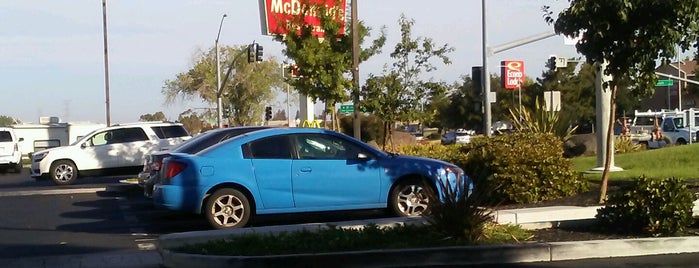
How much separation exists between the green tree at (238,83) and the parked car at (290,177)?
2037 inches

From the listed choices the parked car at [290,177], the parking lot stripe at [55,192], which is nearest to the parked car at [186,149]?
the parked car at [290,177]

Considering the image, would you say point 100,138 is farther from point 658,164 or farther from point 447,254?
point 447,254

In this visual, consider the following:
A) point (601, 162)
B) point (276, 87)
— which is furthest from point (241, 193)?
point (276, 87)

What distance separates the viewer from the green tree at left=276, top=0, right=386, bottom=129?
2125 cm

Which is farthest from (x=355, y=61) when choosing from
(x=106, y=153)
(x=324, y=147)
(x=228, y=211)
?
(x=228, y=211)

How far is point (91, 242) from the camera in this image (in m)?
11.1

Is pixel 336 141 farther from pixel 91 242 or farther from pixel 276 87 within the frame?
pixel 276 87

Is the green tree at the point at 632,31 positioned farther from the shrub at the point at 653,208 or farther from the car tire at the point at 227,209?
the car tire at the point at 227,209

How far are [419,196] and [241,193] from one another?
103 inches

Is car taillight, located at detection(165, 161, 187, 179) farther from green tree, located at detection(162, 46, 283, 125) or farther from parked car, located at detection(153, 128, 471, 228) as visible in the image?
green tree, located at detection(162, 46, 283, 125)

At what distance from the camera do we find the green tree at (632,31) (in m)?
10.2

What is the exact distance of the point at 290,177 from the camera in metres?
11.7

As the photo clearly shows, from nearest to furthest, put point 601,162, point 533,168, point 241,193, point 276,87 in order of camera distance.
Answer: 1. point 241,193
2. point 533,168
3. point 601,162
4. point 276,87

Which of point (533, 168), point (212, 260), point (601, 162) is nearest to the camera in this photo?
point (212, 260)
